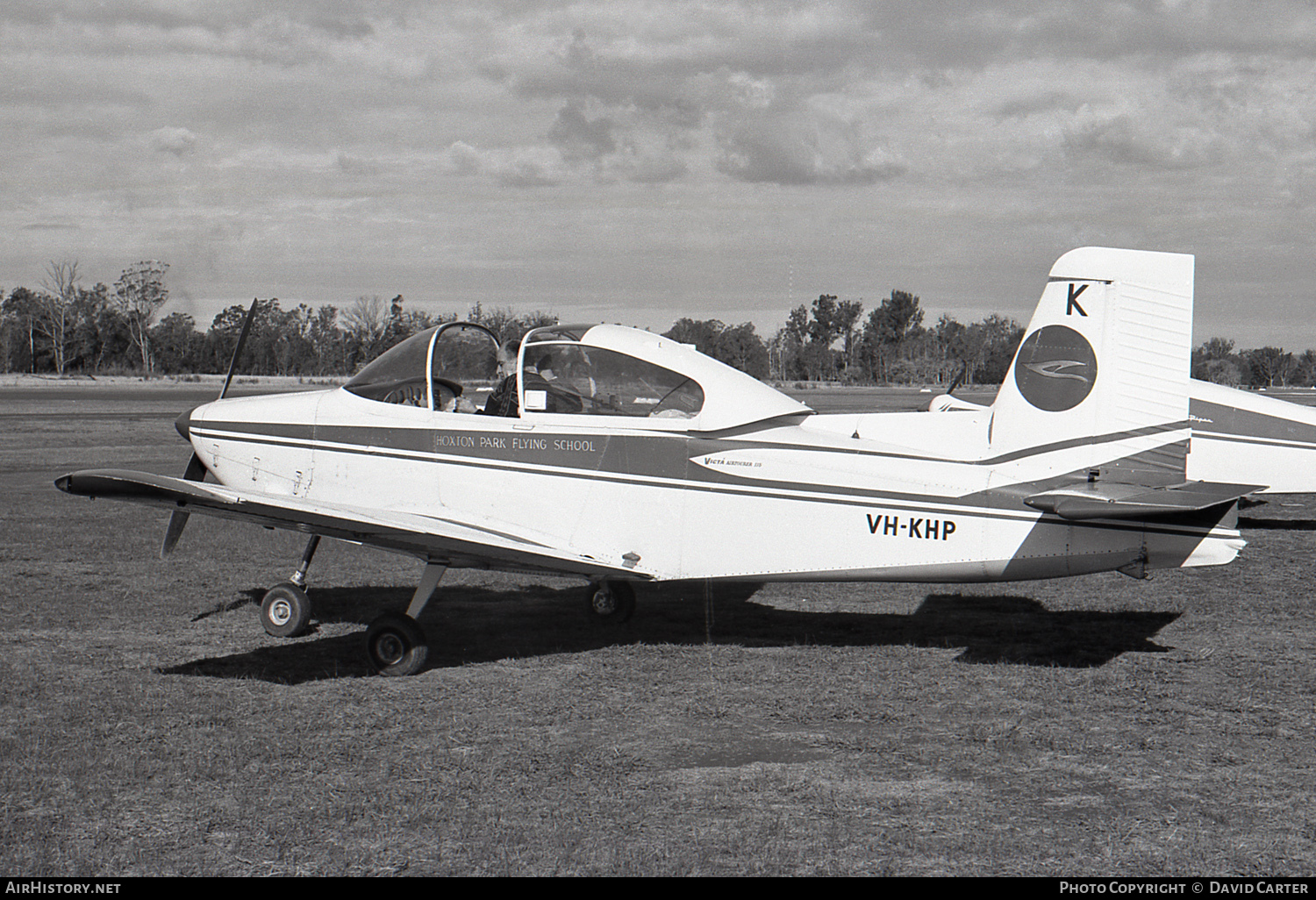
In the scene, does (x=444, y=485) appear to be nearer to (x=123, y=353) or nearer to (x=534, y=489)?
(x=534, y=489)

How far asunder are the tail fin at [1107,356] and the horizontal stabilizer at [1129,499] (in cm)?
30

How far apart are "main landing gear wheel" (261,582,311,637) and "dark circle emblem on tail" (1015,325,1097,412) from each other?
5.25 m

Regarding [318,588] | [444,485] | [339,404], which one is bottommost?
[318,588]

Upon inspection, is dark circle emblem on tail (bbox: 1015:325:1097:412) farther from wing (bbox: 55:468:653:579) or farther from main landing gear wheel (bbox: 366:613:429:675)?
main landing gear wheel (bbox: 366:613:429:675)

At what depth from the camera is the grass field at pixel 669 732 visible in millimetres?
4172

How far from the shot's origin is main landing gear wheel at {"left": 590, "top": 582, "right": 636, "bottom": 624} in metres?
8.52

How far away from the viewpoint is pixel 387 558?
1142 cm

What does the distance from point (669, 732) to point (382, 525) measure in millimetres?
2212

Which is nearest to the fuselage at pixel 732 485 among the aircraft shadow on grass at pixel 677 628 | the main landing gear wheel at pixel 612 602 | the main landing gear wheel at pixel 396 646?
the main landing gear wheel at pixel 396 646

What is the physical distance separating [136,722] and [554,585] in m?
4.79

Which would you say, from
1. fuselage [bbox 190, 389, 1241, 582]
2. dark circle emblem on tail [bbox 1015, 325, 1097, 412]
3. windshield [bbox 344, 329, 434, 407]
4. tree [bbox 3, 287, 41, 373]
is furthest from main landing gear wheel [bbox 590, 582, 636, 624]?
tree [bbox 3, 287, 41, 373]

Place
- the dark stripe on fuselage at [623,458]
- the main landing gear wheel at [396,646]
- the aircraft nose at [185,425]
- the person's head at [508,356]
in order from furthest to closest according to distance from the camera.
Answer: the aircraft nose at [185,425]
the person's head at [508,356]
the main landing gear wheel at [396,646]
the dark stripe on fuselage at [623,458]

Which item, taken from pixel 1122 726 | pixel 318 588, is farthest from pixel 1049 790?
pixel 318 588

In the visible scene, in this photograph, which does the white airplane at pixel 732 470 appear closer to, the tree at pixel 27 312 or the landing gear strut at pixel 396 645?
the landing gear strut at pixel 396 645
